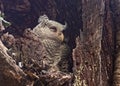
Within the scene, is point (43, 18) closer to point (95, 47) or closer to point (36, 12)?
point (36, 12)

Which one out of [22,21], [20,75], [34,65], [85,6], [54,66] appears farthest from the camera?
[22,21]

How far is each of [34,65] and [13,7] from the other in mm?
928

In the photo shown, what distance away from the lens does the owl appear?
7.27 ft

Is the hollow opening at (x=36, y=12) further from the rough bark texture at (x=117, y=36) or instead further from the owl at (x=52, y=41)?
the rough bark texture at (x=117, y=36)

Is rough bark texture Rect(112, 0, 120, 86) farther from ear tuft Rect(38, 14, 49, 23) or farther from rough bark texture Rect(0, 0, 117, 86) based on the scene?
ear tuft Rect(38, 14, 49, 23)

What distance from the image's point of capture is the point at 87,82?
80.4 inches

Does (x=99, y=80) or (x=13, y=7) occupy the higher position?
(x=13, y=7)

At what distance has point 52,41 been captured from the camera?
7.82 ft

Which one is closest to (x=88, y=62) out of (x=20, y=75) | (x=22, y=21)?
(x=20, y=75)

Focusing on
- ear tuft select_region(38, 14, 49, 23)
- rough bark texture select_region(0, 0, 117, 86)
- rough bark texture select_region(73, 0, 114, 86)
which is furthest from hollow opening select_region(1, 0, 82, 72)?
rough bark texture select_region(73, 0, 114, 86)

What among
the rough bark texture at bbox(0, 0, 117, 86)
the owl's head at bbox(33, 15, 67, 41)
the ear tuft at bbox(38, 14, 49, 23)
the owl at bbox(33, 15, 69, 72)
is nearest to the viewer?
the rough bark texture at bbox(0, 0, 117, 86)

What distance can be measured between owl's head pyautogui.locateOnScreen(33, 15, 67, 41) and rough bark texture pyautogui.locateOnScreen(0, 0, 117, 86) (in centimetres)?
7

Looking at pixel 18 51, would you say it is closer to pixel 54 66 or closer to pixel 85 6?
pixel 54 66

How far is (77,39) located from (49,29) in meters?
0.43
